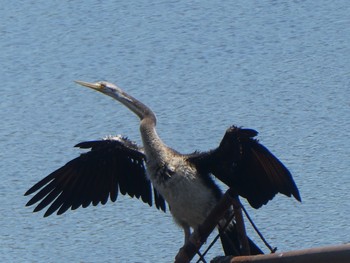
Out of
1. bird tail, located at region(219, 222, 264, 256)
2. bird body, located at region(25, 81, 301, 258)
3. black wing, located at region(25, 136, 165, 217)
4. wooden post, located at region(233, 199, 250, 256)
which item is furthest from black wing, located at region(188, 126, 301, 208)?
black wing, located at region(25, 136, 165, 217)

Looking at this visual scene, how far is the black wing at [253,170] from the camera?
179 inches

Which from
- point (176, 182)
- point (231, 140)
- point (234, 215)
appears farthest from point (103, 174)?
point (234, 215)

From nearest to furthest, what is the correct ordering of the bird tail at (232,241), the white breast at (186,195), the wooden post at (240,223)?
the wooden post at (240,223) < the bird tail at (232,241) < the white breast at (186,195)

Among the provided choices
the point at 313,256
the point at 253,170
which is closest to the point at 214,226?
the point at 253,170

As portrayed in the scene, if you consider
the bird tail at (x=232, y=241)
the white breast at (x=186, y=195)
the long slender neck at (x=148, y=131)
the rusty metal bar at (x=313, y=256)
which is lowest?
the bird tail at (x=232, y=241)

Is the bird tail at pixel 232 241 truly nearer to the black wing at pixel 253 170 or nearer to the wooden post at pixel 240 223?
the black wing at pixel 253 170

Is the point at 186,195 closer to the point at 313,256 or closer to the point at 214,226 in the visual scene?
the point at 214,226

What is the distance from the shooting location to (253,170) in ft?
15.2

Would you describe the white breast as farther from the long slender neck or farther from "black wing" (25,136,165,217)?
"black wing" (25,136,165,217)

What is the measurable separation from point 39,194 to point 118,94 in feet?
1.99

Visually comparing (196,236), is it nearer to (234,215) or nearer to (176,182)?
(234,215)

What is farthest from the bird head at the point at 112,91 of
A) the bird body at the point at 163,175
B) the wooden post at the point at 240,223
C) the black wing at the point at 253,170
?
the wooden post at the point at 240,223

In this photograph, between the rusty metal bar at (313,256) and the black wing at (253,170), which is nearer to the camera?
the rusty metal bar at (313,256)

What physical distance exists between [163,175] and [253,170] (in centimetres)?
51
